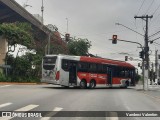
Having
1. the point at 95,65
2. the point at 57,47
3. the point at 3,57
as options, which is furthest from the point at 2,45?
the point at 95,65

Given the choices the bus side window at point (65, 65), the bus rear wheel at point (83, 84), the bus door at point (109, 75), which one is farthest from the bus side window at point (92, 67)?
the bus side window at point (65, 65)

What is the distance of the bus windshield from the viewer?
36.2 meters

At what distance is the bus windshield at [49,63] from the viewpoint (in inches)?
1424

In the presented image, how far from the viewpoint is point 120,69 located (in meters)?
44.8

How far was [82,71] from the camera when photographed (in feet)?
126

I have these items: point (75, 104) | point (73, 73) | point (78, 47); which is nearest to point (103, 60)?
point (73, 73)

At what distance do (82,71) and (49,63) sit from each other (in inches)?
131

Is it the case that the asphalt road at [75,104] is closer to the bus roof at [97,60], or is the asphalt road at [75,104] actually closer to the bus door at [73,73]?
the bus door at [73,73]

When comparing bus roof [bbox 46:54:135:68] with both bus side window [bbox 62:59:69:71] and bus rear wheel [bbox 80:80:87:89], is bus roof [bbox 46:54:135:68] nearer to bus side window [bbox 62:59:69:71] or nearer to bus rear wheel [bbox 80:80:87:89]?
bus side window [bbox 62:59:69:71]

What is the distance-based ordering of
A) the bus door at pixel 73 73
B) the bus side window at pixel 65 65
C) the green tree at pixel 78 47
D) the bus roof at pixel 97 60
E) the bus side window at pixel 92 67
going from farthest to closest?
the green tree at pixel 78 47 → the bus side window at pixel 92 67 → the bus roof at pixel 97 60 → the bus door at pixel 73 73 → the bus side window at pixel 65 65

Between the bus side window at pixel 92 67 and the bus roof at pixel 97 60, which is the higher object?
the bus roof at pixel 97 60

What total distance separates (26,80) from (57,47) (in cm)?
2051

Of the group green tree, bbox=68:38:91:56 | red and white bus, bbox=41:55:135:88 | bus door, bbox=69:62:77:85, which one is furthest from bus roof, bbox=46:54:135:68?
green tree, bbox=68:38:91:56

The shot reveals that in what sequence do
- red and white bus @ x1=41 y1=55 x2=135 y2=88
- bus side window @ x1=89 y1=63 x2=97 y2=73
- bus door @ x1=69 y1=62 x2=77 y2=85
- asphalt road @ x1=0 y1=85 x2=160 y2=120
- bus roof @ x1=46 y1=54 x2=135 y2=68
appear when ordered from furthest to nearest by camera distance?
bus side window @ x1=89 y1=63 x2=97 y2=73 < bus roof @ x1=46 y1=54 x2=135 y2=68 < bus door @ x1=69 y1=62 x2=77 y2=85 < red and white bus @ x1=41 y1=55 x2=135 y2=88 < asphalt road @ x1=0 y1=85 x2=160 y2=120
